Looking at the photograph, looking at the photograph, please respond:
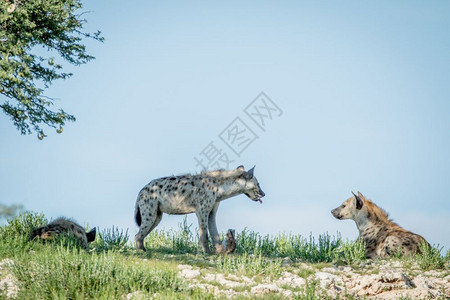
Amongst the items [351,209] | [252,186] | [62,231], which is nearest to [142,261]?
[62,231]

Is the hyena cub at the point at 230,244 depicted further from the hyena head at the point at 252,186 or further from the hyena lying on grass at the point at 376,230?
the hyena lying on grass at the point at 376,230

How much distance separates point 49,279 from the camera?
9.37m

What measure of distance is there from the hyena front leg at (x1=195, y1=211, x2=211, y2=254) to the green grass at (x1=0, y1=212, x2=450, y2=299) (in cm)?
24

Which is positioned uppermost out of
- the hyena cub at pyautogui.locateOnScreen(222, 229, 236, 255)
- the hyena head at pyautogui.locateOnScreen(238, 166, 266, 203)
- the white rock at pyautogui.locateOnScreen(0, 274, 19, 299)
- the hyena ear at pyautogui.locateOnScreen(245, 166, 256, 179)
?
the hyena ear at pyautogui.locateOnScreen(245, 166, 256, 179)

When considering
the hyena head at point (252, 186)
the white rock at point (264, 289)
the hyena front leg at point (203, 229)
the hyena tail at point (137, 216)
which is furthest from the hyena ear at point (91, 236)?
the white rock at point (264, 289)

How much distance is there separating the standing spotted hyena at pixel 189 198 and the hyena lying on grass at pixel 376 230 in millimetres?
2771

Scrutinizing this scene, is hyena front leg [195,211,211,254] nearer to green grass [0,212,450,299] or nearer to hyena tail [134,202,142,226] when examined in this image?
green grass [0,212,450,299]

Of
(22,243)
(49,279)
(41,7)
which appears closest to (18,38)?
(41,7)

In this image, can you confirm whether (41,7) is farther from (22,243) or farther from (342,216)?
(342,216)

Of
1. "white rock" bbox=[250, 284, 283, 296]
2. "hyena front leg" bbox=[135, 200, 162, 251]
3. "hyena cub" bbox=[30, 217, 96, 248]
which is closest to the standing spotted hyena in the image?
"hyena front leg" bbox=[135, 200, 162, 251]

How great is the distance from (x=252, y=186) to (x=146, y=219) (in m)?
2.77

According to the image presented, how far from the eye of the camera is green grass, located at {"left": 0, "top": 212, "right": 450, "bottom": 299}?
925cm

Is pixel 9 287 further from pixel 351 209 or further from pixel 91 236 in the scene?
pixel 351 209

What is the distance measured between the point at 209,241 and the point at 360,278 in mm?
5000
